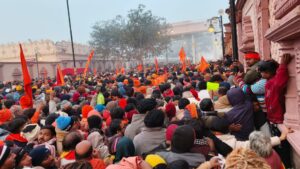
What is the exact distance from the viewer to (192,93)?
755 cm

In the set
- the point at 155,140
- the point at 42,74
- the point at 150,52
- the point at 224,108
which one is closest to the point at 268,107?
the point at 224,108

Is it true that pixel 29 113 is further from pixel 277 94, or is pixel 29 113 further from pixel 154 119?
pixel 277 94

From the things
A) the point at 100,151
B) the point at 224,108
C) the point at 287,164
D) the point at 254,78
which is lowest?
the point at 287,164

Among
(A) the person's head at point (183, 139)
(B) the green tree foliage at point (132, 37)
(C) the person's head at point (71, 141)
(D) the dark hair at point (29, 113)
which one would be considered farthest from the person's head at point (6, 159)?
(B) the green tree foliage at point (132, 37)

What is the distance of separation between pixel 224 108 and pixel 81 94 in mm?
6250

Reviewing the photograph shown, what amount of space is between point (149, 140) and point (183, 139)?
3.18 feet

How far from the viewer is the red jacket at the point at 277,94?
14.4 ft

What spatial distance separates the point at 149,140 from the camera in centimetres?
432

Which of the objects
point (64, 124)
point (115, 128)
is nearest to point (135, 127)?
point (115, 128)

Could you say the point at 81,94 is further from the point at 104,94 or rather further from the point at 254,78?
the point at 254,78

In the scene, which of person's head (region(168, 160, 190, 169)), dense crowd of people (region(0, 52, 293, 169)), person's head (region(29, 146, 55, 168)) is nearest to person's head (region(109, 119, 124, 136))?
dense crowd of people (region(0, 52, 293, 169))

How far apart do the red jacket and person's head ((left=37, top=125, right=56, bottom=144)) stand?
3050 mm

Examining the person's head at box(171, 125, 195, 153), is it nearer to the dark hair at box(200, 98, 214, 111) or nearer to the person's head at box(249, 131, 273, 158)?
the person's head at box(249, 131, 273, 158)

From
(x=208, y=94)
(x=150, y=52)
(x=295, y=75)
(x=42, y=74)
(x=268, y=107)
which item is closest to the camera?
(x=295, y=75)
